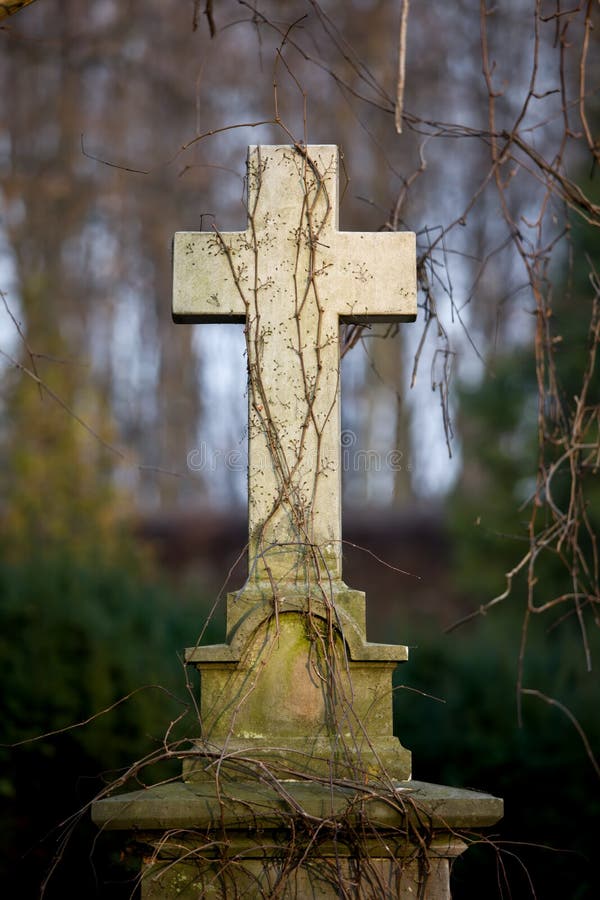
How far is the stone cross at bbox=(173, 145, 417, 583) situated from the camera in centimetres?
274

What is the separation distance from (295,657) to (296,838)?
0.48 meters

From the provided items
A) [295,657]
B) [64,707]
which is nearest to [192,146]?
[64,707]

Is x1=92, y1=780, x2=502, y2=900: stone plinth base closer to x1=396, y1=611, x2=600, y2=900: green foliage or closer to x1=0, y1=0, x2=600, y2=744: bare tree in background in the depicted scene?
x1=396, y1=611, x2=600, y2=900: green foliage

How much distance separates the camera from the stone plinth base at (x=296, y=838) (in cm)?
227

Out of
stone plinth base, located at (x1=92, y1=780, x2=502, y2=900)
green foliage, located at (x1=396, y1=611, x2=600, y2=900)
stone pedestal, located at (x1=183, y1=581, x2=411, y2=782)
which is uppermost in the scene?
stone pedestal, located at (x1=183, y1=581, x2=411, y2=782)

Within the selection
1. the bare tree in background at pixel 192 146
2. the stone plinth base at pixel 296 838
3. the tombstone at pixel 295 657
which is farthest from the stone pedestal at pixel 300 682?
the bare tree in background at pixel 192 146

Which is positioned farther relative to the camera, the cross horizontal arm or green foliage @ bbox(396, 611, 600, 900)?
green foliage @ bbox(396, 611, 600, 900)

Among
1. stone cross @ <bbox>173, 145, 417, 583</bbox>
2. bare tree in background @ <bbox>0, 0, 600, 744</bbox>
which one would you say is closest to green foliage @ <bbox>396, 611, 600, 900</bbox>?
stone cross @ <bbox>173, 145, 417, 583</bbox>

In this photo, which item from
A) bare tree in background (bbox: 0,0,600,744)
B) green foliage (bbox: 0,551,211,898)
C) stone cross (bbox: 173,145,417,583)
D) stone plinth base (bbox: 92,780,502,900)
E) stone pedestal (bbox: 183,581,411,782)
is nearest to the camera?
stone plinth base (bbox: 92,780,502,900)

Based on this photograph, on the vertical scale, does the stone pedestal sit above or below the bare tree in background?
below

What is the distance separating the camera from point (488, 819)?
7.59ft

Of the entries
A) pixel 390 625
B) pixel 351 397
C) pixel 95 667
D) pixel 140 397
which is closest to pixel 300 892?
pixel 95 667

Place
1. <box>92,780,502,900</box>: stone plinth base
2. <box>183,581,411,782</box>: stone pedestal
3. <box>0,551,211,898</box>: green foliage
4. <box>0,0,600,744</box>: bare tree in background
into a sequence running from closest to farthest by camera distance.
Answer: <box>92,780,502,900</box>: stone plinth base → <box>183,581,411,782</box>: stone pedestal → <box>0,551,211,898</box>: green foliage → <box>0,0,600,744</box>: bare tree in background

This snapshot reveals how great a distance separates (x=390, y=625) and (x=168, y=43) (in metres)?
10.2
